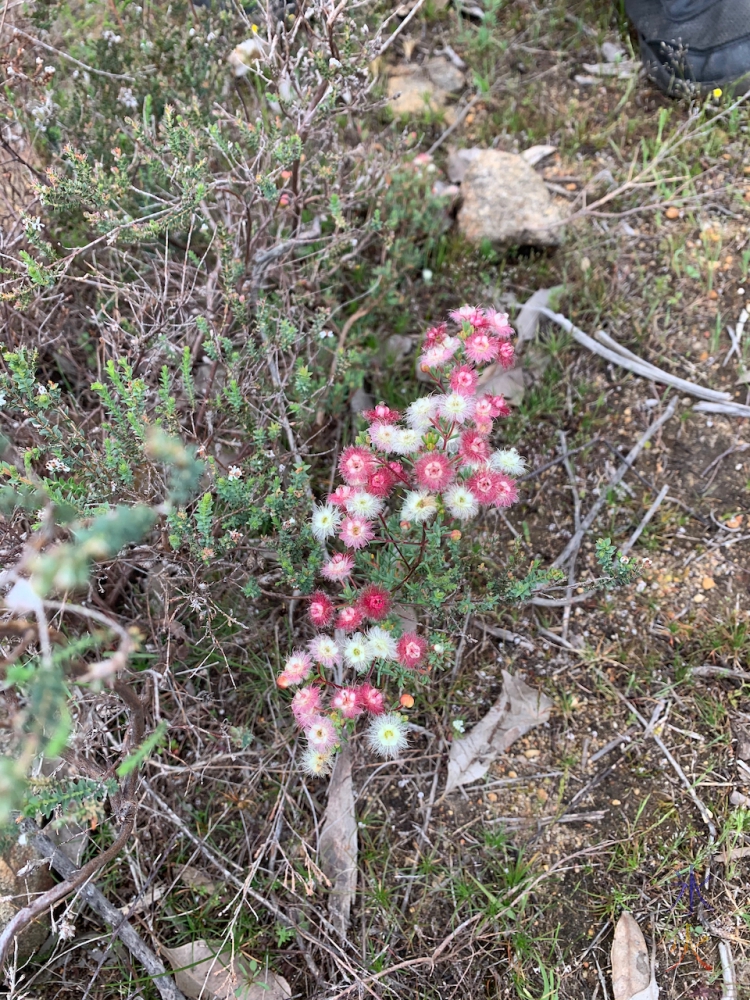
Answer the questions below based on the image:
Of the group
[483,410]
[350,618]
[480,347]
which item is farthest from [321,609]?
[480,347]

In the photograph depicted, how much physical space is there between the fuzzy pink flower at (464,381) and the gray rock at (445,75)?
8.00 ft

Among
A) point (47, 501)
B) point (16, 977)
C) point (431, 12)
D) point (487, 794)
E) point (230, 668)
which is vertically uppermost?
point (431, 12)

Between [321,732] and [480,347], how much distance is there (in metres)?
1.11

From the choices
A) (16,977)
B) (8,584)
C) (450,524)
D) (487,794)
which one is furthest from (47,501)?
(487,794)

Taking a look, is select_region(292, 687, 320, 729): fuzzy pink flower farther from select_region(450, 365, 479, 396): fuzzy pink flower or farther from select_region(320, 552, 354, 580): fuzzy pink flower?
select_region(450, 365, 479, 396): fuzzy pink flower

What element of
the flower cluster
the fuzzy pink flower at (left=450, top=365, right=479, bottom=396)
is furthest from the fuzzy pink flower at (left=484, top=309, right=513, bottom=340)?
the fuzzy pink flower at (left=450, top=365, right=479, bottom=396)

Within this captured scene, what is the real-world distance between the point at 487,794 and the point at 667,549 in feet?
3.54

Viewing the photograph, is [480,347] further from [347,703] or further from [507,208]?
[507,208]

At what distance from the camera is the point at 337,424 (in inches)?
116

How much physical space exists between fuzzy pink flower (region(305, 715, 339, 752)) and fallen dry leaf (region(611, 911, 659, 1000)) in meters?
1.00

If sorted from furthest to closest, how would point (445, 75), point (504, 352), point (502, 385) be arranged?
1. point (445, 75)
2. point (502, 385)
3. point (504, 352)

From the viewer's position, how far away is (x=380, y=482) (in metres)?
2.04

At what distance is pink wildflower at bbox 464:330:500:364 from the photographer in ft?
6.75

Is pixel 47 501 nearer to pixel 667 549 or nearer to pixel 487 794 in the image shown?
pixel 487 794
